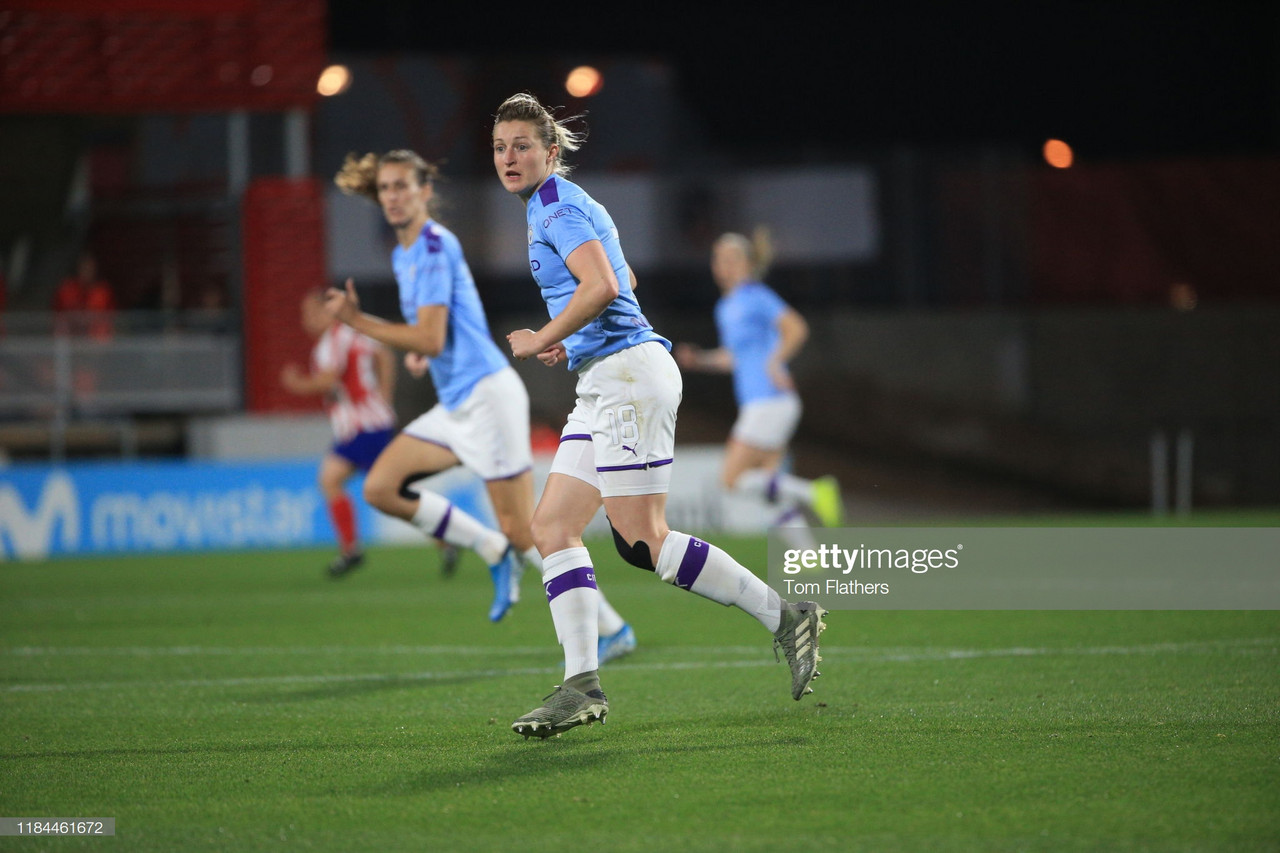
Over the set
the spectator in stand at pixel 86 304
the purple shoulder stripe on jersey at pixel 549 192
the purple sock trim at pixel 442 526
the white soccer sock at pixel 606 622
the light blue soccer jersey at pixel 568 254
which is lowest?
the white soccer sock at pixel 606 622

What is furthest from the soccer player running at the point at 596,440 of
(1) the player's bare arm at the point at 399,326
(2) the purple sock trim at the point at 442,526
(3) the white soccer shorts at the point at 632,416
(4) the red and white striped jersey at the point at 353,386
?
(4) the red and white striped jersey at the point at 353,386

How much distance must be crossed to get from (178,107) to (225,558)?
8064 millimetres

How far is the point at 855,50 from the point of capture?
85.5ft

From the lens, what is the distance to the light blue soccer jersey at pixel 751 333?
11602 millimetres

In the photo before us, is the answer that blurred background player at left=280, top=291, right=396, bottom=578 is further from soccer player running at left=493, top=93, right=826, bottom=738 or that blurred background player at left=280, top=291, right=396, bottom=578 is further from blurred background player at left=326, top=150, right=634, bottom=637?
soccer player running at left=493, top=93, right=826, bottom=738

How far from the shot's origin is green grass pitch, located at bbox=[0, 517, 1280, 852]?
381cm

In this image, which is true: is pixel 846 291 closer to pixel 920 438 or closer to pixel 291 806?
pixel 920 438

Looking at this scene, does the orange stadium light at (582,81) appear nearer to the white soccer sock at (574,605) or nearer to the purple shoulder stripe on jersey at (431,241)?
the purple shoulder stripe on jersey at (431,241)

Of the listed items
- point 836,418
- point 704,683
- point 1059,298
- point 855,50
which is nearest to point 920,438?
point 836,418

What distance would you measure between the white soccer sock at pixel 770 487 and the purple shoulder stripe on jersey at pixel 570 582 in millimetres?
6574

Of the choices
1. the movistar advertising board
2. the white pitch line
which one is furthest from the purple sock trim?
the movistar advertising board

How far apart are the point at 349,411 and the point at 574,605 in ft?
22.7

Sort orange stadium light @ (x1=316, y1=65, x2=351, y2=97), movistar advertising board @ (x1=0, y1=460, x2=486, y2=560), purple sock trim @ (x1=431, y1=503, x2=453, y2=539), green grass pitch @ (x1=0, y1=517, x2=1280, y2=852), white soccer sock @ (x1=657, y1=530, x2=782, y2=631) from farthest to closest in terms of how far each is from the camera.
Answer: orange stadium light @ (x1=316, y1=65, x2=351, y2=97), movistar advertising board @ (x1=0, y1=460, x2=486, y2=560), purple sock trim @ (x1=431, y1=503, x2=453, y2=539), white soccer sock @ (x1=657, y1=530, x2=782, y2=631), green grass pitch @ (x1=0, y1=517, x2=1280, y2=852)

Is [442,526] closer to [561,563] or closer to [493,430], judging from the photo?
[493,430]
